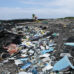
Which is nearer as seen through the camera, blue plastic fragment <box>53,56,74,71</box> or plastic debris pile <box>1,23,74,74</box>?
blue plastic fragment <box>53,56,74,71</box>

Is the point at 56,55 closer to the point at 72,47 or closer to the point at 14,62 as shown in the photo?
the point at 72,47

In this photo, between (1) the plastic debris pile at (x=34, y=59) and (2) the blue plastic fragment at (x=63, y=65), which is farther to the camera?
(1) the plastic debris pile at (x=34, y=59)

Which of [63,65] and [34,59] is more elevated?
[63,65]

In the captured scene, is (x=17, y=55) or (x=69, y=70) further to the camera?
(x=17, y=55)

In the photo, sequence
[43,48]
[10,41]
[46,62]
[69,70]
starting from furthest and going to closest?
1. [10,41]
2. [43,48]
3. [46,62]
4. [69,70]

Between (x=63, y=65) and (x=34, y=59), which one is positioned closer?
(x=63, y=65)

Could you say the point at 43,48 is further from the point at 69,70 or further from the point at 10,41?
the point at 69,70

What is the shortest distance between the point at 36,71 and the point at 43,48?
9.94 feet

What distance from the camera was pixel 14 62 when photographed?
291 inches

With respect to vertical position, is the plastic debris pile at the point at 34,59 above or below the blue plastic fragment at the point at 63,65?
below

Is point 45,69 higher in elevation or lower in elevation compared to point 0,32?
lower

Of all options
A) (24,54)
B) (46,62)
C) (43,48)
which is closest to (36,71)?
(46,62)

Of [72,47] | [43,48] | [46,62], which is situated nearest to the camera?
[46,62]

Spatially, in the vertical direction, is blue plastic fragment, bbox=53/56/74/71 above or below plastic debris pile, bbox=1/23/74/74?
above
